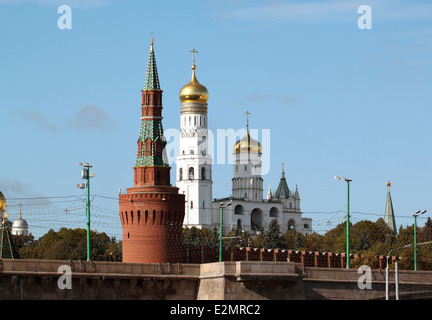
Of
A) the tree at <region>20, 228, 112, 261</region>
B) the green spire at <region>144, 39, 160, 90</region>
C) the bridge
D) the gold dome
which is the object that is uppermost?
the green spire at <region>144, 39, 160, 90</region>

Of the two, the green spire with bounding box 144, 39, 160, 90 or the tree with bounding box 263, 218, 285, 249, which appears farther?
the tree with bounding box 263, 218, 285, 249

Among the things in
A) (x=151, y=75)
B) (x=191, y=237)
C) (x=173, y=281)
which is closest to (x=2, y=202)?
(x=191, y=237)

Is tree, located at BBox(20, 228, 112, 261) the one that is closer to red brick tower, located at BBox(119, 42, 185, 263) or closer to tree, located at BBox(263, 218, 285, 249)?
tree, located at BBox(263, 218, 285, 249)

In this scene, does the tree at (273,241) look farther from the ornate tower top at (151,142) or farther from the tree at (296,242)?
the ornate tower top at (151,142)

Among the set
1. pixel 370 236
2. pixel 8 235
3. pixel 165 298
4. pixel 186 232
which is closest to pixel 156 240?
pixel 8 235

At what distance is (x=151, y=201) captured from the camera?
307 feet

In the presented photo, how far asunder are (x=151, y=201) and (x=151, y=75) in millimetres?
10193

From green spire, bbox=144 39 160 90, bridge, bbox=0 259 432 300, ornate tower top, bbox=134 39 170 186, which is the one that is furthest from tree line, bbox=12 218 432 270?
bridge, bbox=0 259 432 300

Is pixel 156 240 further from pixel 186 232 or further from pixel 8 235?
pixel 186 232

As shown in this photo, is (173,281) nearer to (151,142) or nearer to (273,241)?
(151,142)

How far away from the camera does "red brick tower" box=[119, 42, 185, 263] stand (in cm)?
9262

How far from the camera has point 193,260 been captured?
316ft
